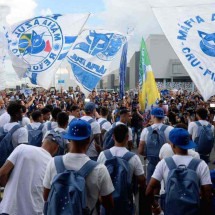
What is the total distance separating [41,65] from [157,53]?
50.4 meters

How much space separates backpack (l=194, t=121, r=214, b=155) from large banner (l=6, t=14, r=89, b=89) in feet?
15.8

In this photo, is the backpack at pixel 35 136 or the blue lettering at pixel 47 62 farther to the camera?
the blue lettering at pixel 47 62

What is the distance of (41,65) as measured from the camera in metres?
10.1

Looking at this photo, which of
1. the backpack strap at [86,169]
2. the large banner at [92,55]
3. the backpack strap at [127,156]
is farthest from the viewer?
the large banner at [92,55]

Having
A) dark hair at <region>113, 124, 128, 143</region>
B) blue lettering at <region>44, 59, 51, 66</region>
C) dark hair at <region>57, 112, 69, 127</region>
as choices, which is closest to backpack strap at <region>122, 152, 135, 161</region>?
dark hair at <region>113, 124, 128, 143</region>

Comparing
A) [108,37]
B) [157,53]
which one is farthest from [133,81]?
[108,37]

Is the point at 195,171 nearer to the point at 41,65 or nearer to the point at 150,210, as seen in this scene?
the point at 150,210

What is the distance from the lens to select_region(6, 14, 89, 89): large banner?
1009cm

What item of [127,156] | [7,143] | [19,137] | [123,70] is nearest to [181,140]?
A: [127,156]

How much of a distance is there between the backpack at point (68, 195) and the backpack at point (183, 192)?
779mm

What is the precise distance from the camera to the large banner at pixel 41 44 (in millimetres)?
10086

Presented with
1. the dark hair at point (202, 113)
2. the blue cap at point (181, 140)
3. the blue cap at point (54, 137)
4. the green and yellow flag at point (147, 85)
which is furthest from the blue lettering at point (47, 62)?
the blue cap at point (181, 140)

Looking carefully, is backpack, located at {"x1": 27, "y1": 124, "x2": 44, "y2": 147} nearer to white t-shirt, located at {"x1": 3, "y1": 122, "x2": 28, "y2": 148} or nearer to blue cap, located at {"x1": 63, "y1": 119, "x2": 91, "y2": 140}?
white t-shirt, located at {"x1": 3, "y1": 122, "x2": 28, "y2": 148}

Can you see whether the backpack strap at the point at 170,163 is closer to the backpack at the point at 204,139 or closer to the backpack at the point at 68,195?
the backpack at the point at 68,195
